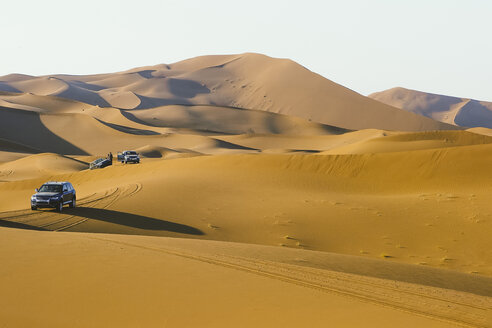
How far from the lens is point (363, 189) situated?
89.8ft

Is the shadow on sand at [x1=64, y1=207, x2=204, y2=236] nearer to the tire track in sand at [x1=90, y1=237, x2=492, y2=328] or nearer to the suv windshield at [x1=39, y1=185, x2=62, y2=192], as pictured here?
the suv windshield at [x1=39, y1=185, x2=62, y2=192]

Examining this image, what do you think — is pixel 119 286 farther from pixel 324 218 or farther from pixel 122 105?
pixel 122 105

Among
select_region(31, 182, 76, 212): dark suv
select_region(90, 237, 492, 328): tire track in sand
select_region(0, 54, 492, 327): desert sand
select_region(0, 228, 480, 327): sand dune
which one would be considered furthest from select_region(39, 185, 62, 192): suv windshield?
select_region(90, 237, 492, 328): tire track in sand

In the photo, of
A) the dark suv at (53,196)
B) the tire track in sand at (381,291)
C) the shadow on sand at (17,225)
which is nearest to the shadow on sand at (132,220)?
the dark suv at (53,196)

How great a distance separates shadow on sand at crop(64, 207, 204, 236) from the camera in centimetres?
1895

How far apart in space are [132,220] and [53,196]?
284cm

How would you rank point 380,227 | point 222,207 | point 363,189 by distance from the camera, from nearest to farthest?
point 380,227, point 222,207, point 363,189

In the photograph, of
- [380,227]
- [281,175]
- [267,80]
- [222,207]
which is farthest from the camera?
[267,80]

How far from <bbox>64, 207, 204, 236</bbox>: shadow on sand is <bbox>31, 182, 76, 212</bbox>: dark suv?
1.41 ft

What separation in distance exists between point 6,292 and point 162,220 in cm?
1273

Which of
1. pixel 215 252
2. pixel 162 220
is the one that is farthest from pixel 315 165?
pixel 215 252

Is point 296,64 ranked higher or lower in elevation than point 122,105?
higher

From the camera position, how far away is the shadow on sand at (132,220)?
18953 millimetres

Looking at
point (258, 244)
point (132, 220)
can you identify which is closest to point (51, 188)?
point (132, 220)
